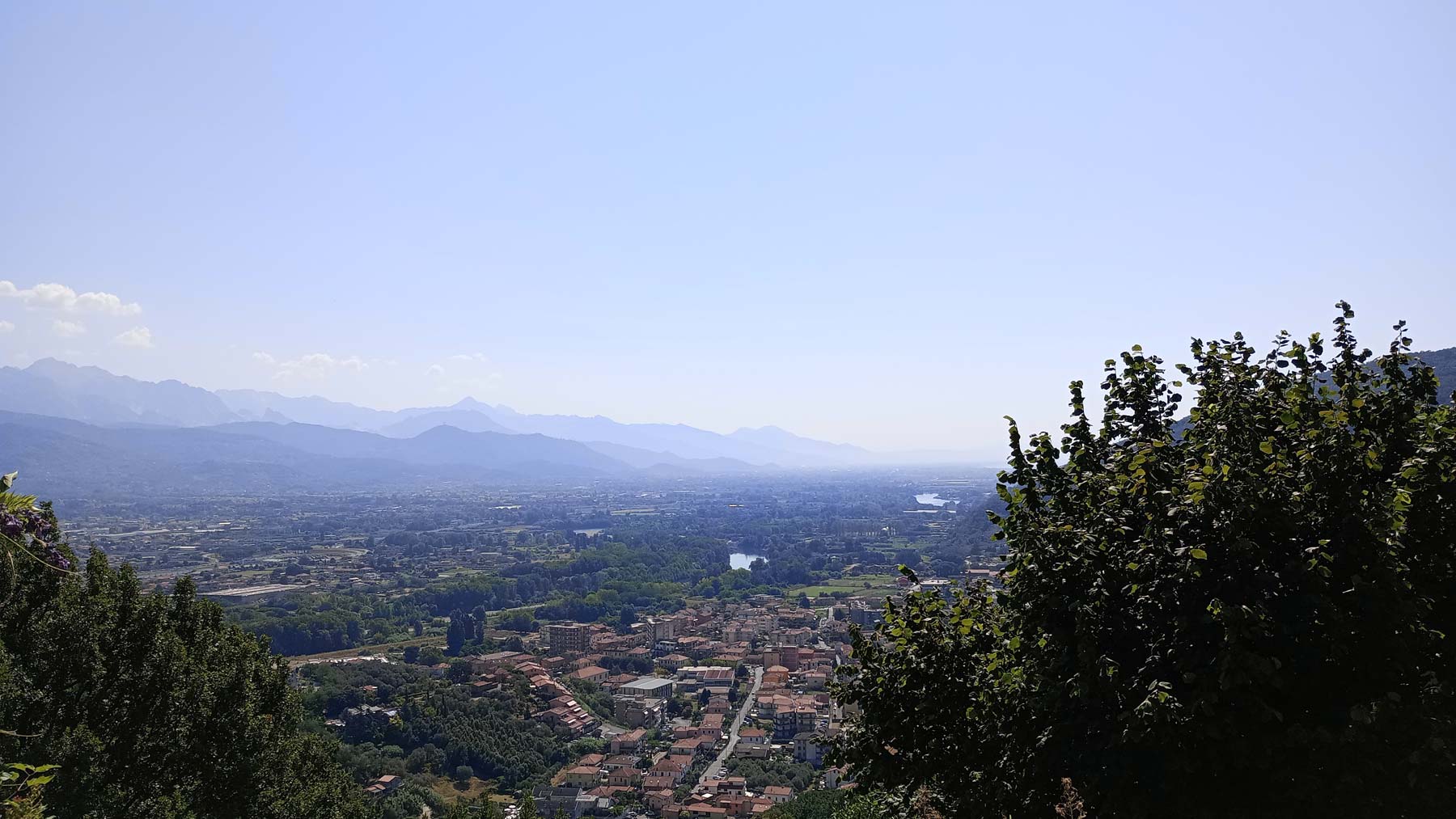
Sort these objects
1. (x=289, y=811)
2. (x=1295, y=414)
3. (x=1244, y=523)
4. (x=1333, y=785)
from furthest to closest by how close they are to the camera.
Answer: (x=289, y=811), (x=1295, y=414), (x=1244, y=523), (x=1333, y=785)

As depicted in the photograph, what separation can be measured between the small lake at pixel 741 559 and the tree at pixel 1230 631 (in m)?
78.7

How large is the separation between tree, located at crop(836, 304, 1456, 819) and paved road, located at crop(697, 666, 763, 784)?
74.9 ft

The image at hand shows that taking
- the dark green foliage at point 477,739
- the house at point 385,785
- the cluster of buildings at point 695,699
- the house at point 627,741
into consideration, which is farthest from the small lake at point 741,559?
the house at point 385,785

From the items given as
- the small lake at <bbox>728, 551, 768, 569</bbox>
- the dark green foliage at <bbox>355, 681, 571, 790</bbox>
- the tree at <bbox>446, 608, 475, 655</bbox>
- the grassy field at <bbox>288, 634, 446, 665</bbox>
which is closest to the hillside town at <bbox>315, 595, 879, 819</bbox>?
the dark green foliage at <bbox>355, 681, 571, 790</bbox>

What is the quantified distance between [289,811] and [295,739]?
3.92 feet

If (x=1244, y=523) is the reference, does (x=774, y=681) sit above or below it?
below

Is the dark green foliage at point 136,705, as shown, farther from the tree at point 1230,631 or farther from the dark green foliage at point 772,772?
the dark green foliage at point 772,772

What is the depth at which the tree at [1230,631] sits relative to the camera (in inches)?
146

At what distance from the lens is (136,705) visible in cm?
862

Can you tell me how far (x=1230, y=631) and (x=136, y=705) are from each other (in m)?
9.79

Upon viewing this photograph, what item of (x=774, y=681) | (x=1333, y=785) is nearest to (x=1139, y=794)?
(x=1333, y=785)

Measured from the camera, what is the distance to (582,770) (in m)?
26.5

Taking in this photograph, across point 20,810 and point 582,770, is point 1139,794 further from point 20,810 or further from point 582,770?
point 582,770

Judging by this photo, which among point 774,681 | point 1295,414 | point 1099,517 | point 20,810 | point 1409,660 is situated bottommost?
point 774,681
